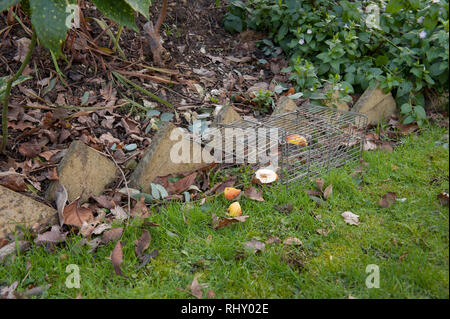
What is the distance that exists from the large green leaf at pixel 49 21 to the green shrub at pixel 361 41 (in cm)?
194

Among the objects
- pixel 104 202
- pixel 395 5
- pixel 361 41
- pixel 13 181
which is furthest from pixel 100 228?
pixel 395 5

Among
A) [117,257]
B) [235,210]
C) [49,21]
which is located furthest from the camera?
[235,210]

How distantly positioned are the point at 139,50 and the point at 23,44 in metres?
0.78

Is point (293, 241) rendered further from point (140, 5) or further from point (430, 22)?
point (430, 22)

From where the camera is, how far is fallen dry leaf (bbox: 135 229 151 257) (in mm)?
1992

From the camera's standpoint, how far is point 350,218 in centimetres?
216

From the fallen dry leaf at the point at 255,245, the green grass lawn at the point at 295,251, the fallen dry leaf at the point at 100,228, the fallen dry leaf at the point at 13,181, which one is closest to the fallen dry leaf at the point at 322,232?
the green grass lawn at the point at 295,251

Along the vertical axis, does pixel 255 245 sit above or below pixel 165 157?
below

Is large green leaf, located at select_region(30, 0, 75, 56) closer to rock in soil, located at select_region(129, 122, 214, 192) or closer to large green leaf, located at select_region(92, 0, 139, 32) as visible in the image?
large green leaf, located at select_region(92, 0, 139, 32)

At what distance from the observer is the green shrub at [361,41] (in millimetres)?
3096

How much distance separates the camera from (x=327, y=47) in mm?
3500

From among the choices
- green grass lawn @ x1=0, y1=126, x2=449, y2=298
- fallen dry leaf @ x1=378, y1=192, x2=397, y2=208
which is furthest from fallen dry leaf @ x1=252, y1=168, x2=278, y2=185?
fallen dry leaf @ x1=378, y1=192, x2=397, y2=208

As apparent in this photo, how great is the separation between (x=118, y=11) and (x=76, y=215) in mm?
1023
